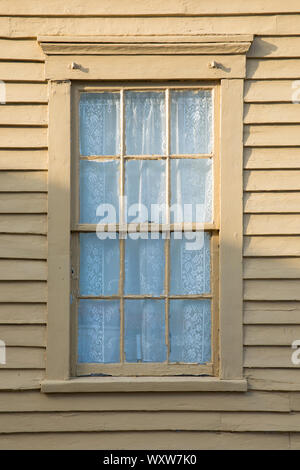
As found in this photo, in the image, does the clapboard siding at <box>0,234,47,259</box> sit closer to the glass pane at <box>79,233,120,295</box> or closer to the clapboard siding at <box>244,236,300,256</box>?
the glass pane at <box>79,233,120,295</box>

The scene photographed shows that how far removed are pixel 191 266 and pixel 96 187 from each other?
2.75 ft

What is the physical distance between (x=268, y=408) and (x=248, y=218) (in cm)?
126

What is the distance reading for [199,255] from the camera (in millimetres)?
4965

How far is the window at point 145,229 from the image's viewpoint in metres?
4.93

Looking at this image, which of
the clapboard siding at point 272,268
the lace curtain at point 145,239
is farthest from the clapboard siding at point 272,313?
the lace curtain at point 145,239

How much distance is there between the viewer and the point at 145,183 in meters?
4.98

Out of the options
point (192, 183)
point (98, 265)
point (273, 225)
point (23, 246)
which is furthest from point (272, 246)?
point (23, 246)

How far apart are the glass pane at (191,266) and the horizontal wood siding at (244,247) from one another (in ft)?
0.93

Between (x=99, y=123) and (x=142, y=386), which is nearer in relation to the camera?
(x=142, y=386)

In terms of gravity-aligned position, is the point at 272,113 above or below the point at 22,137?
above

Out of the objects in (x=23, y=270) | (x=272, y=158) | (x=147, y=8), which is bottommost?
(x=23, y=270)

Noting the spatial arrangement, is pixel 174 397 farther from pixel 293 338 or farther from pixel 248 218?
pixel 248 218

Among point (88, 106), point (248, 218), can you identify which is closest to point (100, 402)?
point (248, 218)

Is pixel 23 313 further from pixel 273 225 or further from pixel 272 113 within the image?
pixel 272 113
